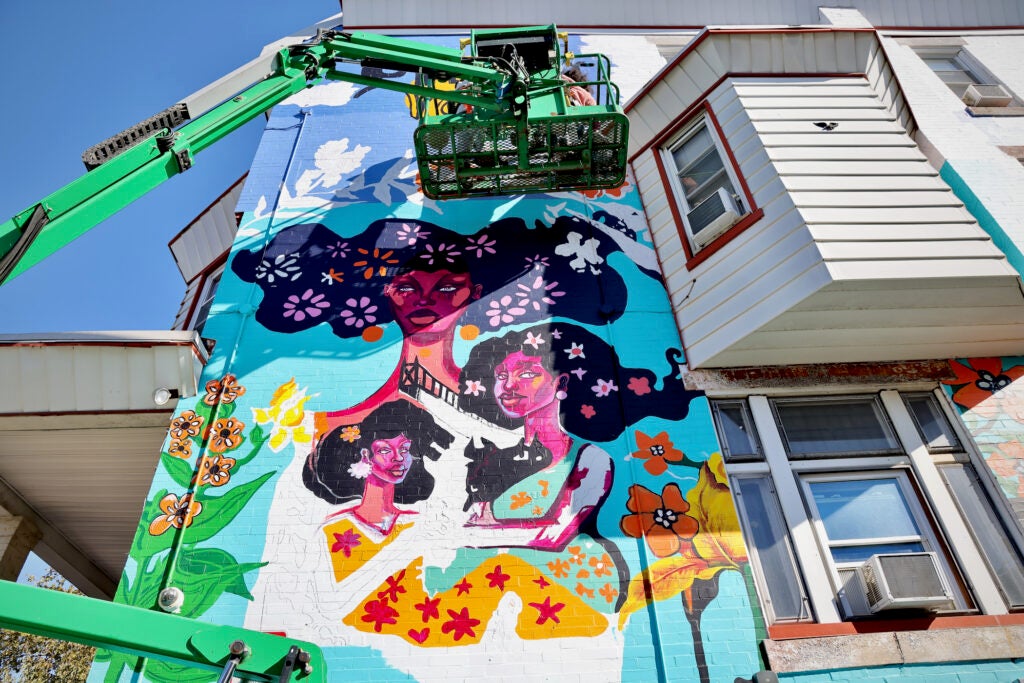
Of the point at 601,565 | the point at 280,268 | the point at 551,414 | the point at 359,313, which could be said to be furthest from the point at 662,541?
the point at 280,268

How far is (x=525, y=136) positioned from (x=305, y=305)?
3102mm

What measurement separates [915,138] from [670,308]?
3.93 m

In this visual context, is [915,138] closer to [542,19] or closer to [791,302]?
[791,302]

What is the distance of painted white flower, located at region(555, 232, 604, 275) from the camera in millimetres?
8203

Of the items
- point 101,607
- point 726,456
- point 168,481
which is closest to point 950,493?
point 726,456

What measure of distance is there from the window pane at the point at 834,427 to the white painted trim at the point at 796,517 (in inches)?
6.5

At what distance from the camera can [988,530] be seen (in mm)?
6039

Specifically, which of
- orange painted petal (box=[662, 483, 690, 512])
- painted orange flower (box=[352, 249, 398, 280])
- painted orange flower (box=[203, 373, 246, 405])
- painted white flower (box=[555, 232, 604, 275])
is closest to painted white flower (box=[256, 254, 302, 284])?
painted orange flower (box=[352, 249, 398, 280])

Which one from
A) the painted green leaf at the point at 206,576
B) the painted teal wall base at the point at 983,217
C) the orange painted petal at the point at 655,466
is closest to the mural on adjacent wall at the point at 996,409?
the painted teal wall base at the point at 983,217

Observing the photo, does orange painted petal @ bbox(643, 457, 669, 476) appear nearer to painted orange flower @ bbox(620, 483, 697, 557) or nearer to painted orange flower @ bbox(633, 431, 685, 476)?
painted orange flower @ bbox(633, 431, 685, 476)

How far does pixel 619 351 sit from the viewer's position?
7.36 metres

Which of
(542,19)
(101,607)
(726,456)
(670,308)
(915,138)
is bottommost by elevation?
(101,607)

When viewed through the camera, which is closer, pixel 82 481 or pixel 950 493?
pixel 950 493

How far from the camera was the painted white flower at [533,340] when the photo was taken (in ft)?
24.5
